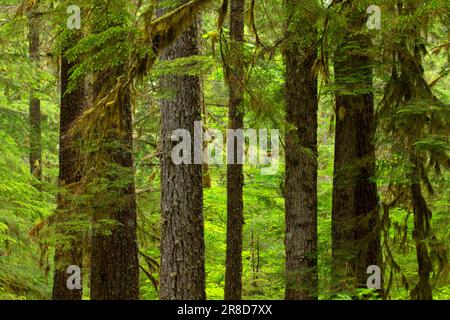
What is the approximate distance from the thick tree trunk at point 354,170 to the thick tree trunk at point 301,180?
48 centimetres

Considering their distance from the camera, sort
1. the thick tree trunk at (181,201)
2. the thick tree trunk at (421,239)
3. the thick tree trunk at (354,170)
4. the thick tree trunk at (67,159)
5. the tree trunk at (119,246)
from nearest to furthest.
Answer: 1. the thick tree trunk at (181,201)
2. the thick tree trunk at (421,239)
3. the thick tree trunk at (354,170)
4. the tree trunk at (119,246)
5. the thick tree trunk at (67,159)

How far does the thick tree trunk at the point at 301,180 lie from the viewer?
10883 mm

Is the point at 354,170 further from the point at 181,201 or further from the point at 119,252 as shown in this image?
the point at 119,252

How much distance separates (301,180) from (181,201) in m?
2.82

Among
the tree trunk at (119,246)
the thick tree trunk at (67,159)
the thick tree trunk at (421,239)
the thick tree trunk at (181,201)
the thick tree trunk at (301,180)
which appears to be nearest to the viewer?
the thick tree trunk at (181,201)

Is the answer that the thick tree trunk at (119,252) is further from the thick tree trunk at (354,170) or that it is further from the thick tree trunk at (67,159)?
the thick tree trunk at (354,170)

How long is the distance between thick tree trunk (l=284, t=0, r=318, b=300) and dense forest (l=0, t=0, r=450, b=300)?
0.08ft

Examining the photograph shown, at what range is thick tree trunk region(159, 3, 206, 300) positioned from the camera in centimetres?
897

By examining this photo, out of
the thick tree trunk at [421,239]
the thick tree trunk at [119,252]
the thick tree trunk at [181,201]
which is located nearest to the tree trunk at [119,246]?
the thick tree trunk at [119,252]

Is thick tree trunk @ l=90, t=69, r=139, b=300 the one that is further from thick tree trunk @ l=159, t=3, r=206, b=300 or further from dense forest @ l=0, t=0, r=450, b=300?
thick tree trunk @ l=159, t=3, r=206, b=300

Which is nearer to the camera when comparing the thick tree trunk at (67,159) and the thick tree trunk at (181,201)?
the thick tree trunk at (181,201)

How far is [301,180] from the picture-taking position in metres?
11.0

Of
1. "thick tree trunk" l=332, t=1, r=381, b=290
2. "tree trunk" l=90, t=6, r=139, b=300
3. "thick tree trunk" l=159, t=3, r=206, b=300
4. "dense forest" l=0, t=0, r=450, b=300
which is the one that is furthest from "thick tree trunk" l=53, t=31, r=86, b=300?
"thick tree trunk" l=332, t=1, r=381, b=290
